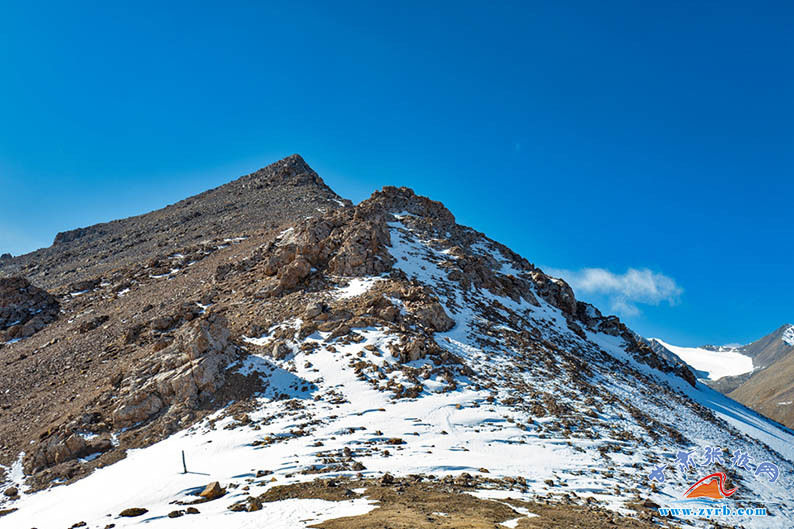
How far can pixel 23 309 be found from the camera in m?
42.1

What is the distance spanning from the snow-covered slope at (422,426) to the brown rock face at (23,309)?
26.9 m

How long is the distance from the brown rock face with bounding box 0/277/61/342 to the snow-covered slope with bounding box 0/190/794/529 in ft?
88.1

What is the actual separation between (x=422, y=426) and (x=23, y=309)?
43469mm

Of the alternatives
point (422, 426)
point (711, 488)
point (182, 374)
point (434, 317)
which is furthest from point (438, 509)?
point (434, 317)

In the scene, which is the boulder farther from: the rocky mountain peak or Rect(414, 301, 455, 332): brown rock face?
the rocky mountain peak

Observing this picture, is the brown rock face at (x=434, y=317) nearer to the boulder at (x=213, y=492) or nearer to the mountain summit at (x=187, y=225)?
the boulder at (x=213, y=492)

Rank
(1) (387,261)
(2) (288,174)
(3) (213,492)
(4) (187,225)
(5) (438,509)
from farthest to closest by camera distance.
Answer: (2) (288,174), (4) (187,225), (1) (387,261), (3) (213,492), (5) (438,509)

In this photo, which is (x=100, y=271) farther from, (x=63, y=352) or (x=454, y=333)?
(x=454, y=333)

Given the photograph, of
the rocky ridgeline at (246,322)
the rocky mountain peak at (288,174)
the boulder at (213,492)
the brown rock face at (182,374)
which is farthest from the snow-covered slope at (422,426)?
the rocky mountain peak at (288,174)

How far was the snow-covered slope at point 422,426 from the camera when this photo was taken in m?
15.1

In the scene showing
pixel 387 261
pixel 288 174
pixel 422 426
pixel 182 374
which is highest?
pixel 288 174

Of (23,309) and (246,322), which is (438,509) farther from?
(23,309)

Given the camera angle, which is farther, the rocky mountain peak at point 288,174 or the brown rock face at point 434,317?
the rocky mountain peak at point 288,174

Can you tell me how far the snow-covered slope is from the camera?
15.1 m
